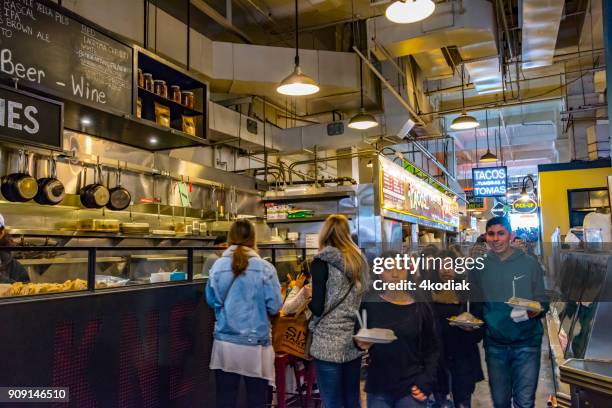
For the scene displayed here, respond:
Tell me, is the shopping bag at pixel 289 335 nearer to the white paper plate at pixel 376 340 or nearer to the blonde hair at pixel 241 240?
the blonde hair at pixel 241 240

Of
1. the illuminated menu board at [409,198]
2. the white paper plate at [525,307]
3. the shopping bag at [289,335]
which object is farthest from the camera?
the illuminated menu board at [409,198]

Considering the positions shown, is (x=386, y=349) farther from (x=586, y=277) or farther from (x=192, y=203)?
(x=192, y=203)

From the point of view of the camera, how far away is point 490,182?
13.7 meters

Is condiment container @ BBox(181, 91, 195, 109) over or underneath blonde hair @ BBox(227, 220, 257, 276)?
over

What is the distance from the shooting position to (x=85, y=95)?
3.99m

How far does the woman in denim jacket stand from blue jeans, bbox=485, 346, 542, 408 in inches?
53.4

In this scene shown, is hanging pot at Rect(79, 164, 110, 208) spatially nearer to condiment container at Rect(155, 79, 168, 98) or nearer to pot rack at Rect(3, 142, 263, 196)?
pot rack at Rect(3, 142, 263, 196)

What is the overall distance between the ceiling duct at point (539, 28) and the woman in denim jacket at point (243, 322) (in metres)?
4.33

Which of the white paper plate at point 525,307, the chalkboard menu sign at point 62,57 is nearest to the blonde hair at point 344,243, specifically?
the white paper plate at point 525,307

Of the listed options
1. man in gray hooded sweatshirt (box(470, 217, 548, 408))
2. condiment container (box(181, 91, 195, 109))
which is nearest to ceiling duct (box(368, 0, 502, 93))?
condiment container (box(181, 91, 195, 109))

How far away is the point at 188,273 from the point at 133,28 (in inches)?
119

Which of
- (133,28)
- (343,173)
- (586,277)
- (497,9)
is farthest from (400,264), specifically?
(343,173)

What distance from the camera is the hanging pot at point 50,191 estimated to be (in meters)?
5.02

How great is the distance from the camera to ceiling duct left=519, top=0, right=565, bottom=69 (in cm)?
542
